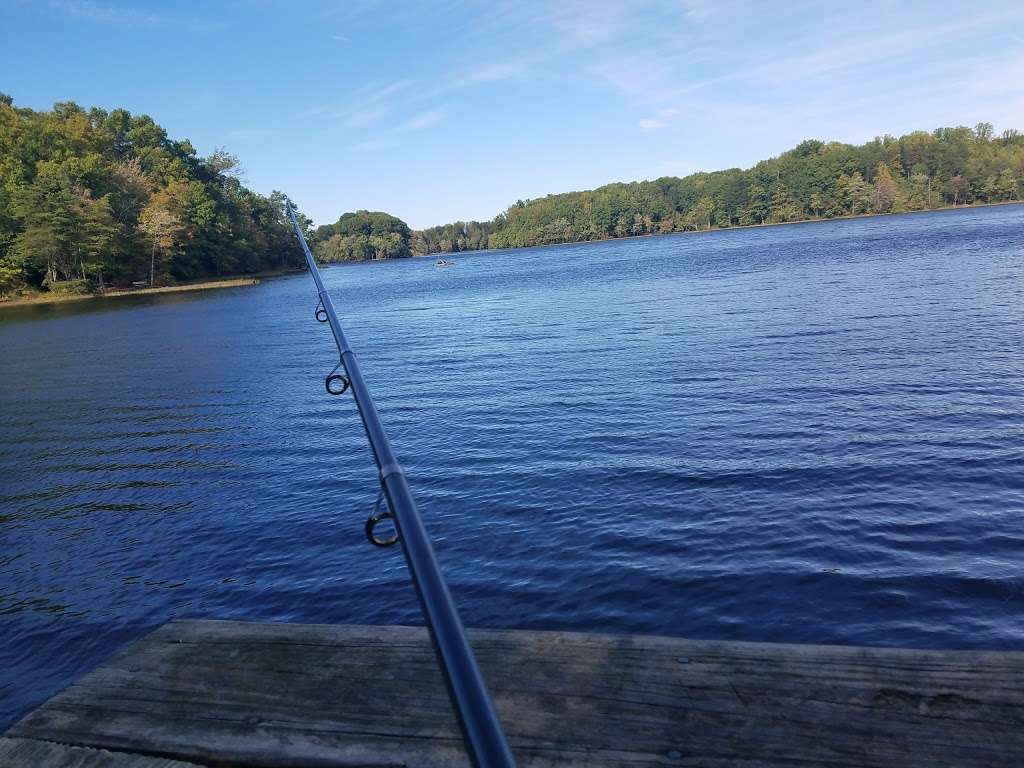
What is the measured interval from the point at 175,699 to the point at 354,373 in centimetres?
228

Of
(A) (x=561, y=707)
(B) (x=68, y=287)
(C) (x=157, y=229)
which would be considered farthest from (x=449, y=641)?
(C) (x=157, y=229)

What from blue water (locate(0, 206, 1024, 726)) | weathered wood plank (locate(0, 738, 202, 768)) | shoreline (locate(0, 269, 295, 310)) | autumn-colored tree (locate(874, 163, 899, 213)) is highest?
autumn-colored tree (locate(874, 163, 899, 213))

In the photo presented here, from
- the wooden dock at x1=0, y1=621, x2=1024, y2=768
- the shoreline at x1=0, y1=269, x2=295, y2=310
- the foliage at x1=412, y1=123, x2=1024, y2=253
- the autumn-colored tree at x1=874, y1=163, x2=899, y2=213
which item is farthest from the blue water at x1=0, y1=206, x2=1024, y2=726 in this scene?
the foliage at x1=412, y1=123, x2=1024, y2=253

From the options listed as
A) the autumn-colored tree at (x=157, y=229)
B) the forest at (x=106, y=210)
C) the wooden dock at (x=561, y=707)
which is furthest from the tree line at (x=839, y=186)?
the wooden dock at (x=561, y=707)

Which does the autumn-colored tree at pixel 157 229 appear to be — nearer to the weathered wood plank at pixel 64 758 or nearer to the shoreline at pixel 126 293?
the shoreline at pixel 126 293

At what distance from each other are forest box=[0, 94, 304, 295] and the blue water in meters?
53.9

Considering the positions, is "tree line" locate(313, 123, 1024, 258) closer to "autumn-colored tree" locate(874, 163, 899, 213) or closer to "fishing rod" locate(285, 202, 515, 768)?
"autumn-colored tree" locate(874, 163, 899, 213)

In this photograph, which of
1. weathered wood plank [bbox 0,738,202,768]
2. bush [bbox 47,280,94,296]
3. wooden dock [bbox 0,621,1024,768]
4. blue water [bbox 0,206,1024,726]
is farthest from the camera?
bush [bbox 47,280,94,296]

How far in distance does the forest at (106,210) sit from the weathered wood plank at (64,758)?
74.8 m

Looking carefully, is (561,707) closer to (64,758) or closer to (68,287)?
(64,758)

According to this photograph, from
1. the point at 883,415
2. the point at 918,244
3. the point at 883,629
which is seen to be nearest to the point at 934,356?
the point at 883,415

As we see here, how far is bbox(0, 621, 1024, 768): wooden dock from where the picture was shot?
2805mm

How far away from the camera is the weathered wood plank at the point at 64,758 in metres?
3.14

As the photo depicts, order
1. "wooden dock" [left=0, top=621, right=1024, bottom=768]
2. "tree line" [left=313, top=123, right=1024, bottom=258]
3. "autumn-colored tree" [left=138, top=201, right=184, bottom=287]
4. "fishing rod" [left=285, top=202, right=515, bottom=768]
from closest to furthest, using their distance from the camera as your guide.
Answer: "fishing rod" [left=285, top=202, right=515, bottom=768]
"wooden dock" [left=0, top=621, right=1024, bottom=768]
"autumn-colored tree" [left=138, top=201, right=184, bottom=287]
"tree line" [left=313, top=123, right=1024, bottom=258]
